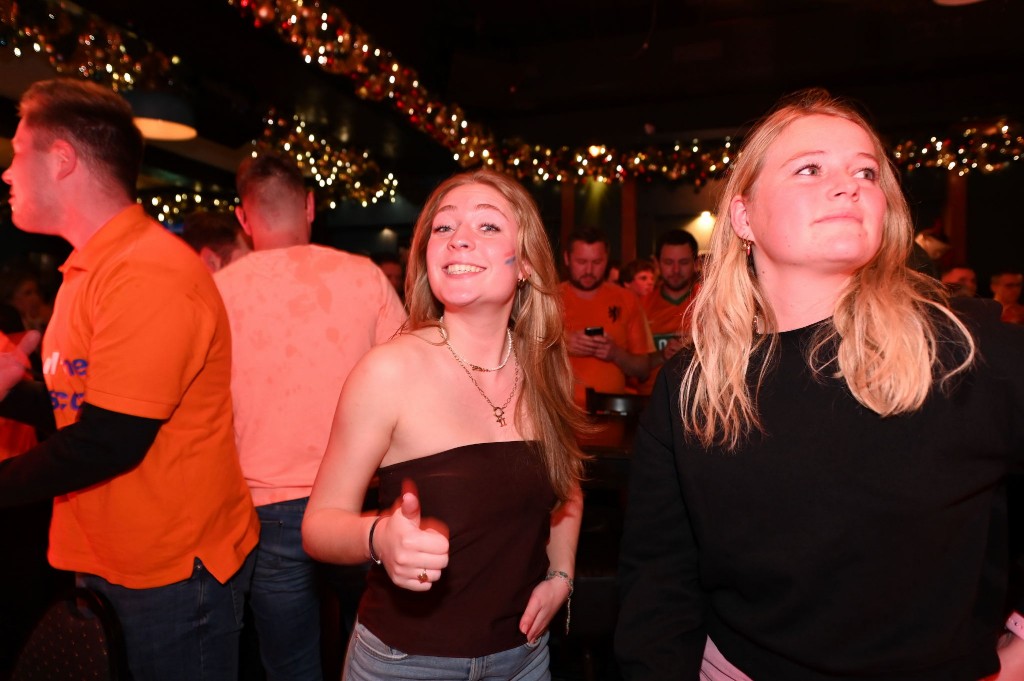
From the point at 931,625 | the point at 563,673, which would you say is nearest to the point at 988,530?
the point at 931,625

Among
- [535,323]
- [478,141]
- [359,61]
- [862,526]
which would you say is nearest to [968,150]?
[478,141]

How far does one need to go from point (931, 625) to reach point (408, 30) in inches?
270

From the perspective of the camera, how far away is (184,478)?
5.70ft

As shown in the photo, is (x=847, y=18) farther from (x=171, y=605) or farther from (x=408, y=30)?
(x=171, y=605)

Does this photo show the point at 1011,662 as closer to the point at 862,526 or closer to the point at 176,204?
the point at 862,526

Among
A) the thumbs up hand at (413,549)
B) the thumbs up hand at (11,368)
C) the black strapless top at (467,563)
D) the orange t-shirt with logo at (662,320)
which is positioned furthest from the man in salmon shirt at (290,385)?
the orange t-shirt with logo at (662,320)

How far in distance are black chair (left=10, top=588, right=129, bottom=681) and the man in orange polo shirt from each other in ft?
0.32

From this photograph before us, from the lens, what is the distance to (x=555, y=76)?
823 centimetres

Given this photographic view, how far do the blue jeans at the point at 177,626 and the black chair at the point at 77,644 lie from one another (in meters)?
0.08

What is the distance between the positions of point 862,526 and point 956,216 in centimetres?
980

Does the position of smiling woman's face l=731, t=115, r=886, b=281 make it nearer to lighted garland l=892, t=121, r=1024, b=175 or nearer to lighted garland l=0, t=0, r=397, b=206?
lighted garland l=0, t=0, r=397, b=206

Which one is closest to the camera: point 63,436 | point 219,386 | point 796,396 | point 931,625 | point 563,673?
point 931,625

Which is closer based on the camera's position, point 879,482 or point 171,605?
point 879,482

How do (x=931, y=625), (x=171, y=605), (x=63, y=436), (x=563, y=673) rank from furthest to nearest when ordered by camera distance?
(x=563, y=673) → (x=171, y=605) → (x=63, y=436) → (x=931, y=625)
